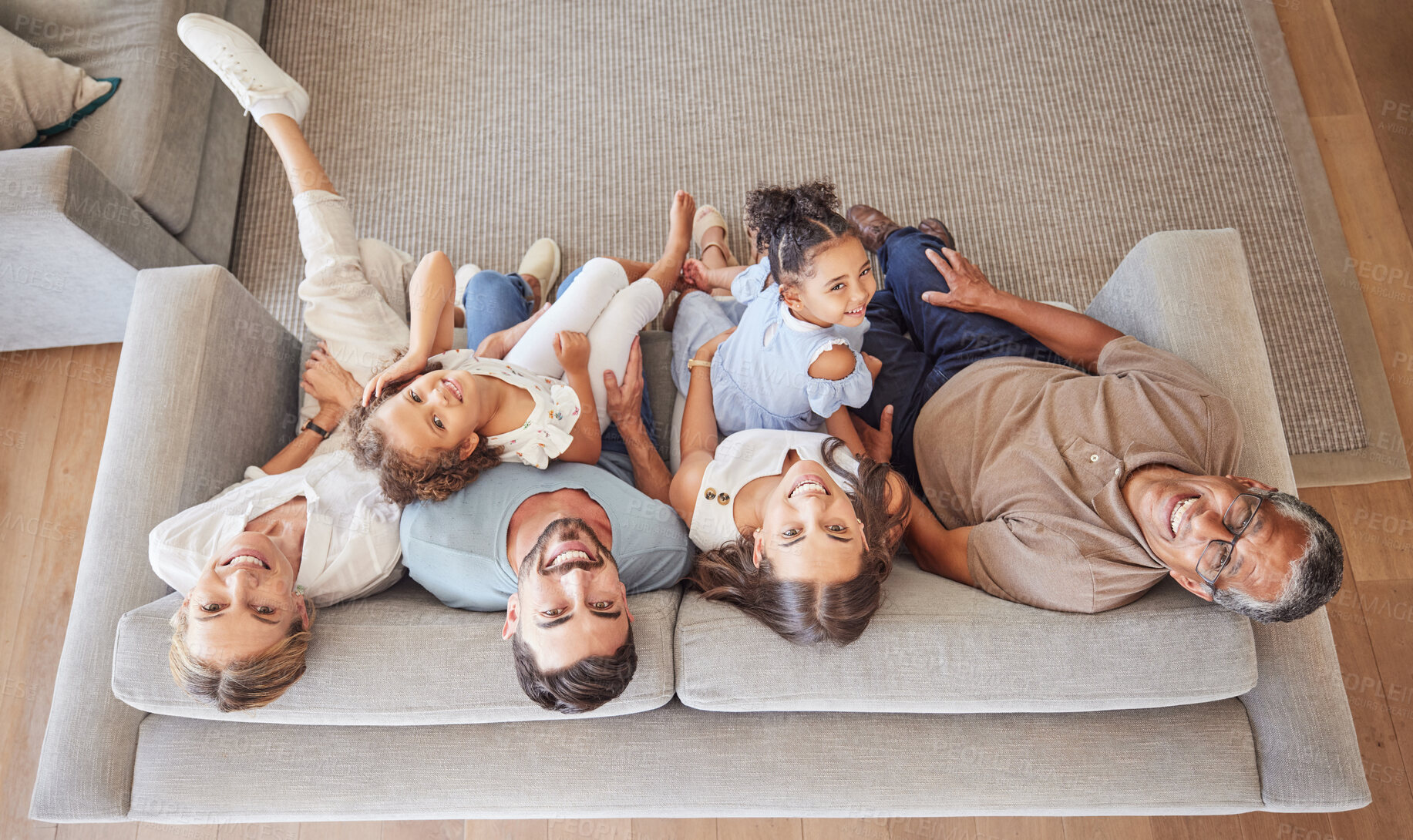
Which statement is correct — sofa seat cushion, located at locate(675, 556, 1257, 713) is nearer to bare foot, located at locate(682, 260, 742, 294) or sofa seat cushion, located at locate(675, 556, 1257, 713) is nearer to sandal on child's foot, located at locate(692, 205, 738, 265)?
bare foot, located at locate(682, 260, 742, 294)

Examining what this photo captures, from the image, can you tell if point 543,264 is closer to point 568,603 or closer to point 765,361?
point 765,361

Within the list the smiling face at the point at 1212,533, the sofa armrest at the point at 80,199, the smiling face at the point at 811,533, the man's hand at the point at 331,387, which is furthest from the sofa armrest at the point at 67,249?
the smiling face at the point at 1212,533

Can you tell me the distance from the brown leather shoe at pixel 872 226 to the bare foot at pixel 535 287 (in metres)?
0.89

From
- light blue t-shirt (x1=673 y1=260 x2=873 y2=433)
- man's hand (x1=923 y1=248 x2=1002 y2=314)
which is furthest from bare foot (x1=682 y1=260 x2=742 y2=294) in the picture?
man's hand (x1=923 y1=248 x2=1002 y2=314)

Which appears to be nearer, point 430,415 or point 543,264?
point 430,415

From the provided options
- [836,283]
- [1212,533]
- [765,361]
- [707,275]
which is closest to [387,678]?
[765,361]

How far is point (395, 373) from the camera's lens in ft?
5.14

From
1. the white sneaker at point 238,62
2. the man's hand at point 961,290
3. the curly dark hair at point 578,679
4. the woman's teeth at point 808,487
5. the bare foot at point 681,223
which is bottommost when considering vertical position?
the curly dark hair at point 578,679

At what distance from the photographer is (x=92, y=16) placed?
6.68ft

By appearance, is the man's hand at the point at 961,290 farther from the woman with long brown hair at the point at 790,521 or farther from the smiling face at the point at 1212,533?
the smiling face at the point at 1212,533

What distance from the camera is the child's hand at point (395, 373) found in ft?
5.08

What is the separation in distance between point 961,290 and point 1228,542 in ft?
2.59

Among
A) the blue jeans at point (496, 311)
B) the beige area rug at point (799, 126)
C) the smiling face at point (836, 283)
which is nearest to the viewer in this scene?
the smiling face at point (836, 283)

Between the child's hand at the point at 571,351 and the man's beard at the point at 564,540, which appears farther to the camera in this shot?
the child's hand at the point at 571,351
